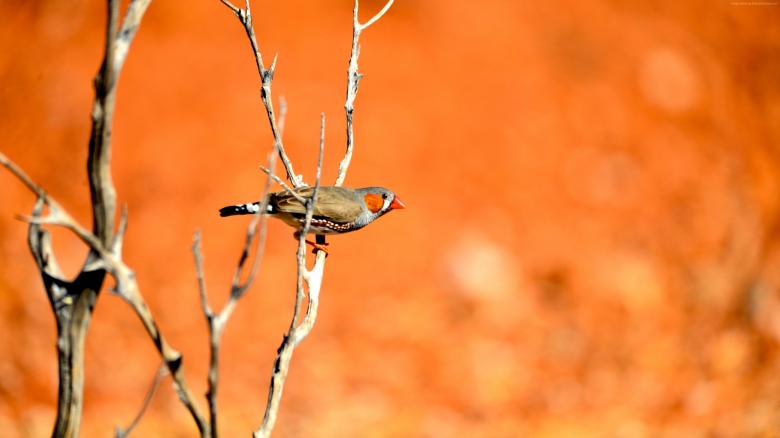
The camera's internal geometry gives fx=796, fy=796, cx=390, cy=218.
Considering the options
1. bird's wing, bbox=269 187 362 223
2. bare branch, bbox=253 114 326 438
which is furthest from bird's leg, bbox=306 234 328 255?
bare branch, bbox=253 114 326 438

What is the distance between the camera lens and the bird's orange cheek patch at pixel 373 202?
5.55 m

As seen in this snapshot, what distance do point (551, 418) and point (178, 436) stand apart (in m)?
4.38

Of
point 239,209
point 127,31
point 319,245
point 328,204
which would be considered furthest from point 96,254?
point 328,204

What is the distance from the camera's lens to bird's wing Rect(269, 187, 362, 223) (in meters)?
5.03

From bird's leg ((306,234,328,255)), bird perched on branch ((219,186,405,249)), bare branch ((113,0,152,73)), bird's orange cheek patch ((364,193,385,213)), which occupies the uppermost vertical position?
bird's orange cheek patch ((364,193,385,213))

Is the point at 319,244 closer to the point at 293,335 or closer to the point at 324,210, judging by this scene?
the point at 324,210

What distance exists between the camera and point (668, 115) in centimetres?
1314

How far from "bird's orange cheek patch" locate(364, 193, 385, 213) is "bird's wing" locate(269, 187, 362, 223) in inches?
9.1

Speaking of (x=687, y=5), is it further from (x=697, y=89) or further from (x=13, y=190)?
(x=13, y=190)

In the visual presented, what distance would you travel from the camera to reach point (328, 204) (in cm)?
509

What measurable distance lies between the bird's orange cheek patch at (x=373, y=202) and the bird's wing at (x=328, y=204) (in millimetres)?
232

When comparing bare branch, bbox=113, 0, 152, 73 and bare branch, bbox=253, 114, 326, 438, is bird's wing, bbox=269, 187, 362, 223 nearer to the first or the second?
bare branch, bbox=253, 114, 326, 438

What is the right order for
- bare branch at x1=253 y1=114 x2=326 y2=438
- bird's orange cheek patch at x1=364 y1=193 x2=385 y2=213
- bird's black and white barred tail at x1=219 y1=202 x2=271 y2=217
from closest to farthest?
bare branch at x1=253 y1=114 x2=326 y2=438 → bird's black and white barred tail at x1=219 y1=202 x2=271 y2=217 → bird's orange cheek patch at x1=364 y1=193 x2=385 y2=213

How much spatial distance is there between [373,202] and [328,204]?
552mm
